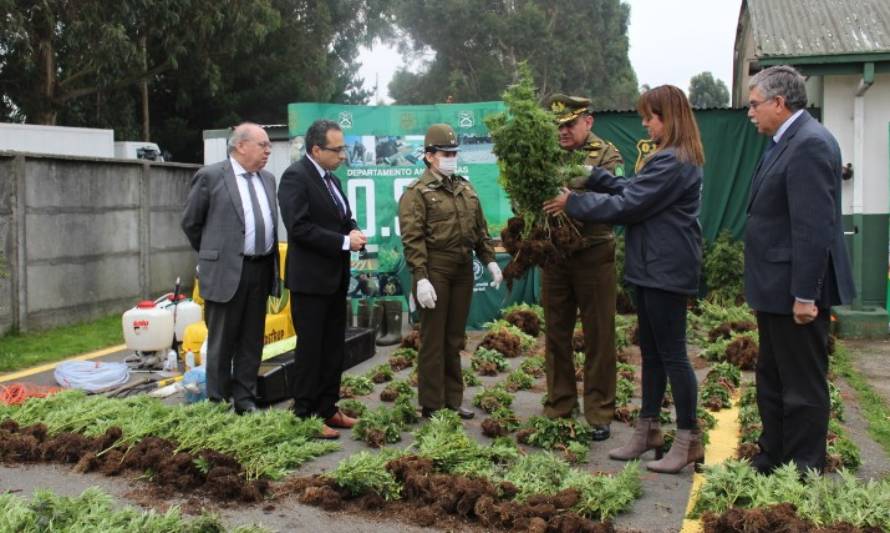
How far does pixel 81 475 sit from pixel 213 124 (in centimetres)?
2635

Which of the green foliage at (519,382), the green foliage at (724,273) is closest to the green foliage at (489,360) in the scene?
the green foliage at (519,382)

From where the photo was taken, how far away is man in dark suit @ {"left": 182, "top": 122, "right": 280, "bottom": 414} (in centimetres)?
675

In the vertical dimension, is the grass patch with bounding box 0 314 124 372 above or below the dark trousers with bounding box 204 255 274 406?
below

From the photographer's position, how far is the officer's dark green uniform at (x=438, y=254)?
21.9 ft

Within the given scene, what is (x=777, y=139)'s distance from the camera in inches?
193

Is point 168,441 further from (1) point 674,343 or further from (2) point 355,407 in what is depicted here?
(1) point 674,343

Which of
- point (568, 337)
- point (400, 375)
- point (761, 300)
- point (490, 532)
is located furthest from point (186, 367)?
point (761, 300)

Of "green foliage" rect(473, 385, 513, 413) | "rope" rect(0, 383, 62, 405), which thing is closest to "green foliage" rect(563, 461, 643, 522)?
"green foliage" rect(473, 385, 513, 413)

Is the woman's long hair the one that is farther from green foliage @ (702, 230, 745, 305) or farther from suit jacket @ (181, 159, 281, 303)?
green foliage @ (702, 230, 745, 305)

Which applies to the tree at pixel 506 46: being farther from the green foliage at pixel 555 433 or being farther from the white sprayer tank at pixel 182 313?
the green foliage at pixel 555 433

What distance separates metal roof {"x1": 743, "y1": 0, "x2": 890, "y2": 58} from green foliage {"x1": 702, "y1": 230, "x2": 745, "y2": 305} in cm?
282

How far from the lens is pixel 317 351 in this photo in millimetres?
6488

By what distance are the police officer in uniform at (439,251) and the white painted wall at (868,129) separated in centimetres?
660

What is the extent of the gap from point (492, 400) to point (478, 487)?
7.80 ft
